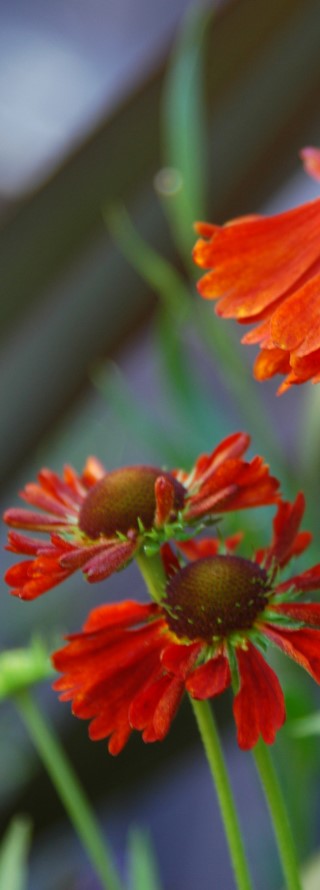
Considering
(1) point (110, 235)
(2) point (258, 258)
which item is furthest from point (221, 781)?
(1) point (110, 235)

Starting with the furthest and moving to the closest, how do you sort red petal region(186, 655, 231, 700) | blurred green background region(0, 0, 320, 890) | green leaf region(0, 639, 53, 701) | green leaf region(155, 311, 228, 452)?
blurred green background region(0, 0, 320, 890), green leaf region(155, 311, 228, 452), green leaf region(0, 639, 53, 701), red petal region(186, 655, 231, 700)

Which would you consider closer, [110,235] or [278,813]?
[278,813]

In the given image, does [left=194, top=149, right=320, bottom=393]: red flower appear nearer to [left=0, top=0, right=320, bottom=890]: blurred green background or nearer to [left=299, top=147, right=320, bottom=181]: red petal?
[left=299, top=147, right=320, bottom=181]: red petal

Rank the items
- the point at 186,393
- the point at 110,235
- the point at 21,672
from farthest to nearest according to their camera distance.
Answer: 1. the point at 110,235
2. the point at 186,393
3. the point at 21,672

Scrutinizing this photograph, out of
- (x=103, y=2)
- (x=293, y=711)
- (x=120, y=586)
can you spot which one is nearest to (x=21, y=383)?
(x=120, y=586)

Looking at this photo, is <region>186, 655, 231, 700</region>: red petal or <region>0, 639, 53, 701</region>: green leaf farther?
<region>0, 639, 53, 701</region>: green leaf

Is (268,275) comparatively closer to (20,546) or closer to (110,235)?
(20,546)

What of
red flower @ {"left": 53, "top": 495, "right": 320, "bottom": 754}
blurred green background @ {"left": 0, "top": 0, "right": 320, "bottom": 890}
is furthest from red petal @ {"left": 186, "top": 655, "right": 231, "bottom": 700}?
blurred green background @ {"left": 0, "top": 0, "right": 320, "bottom": 890}

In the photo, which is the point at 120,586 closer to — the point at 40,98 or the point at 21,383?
the point at 21,383
